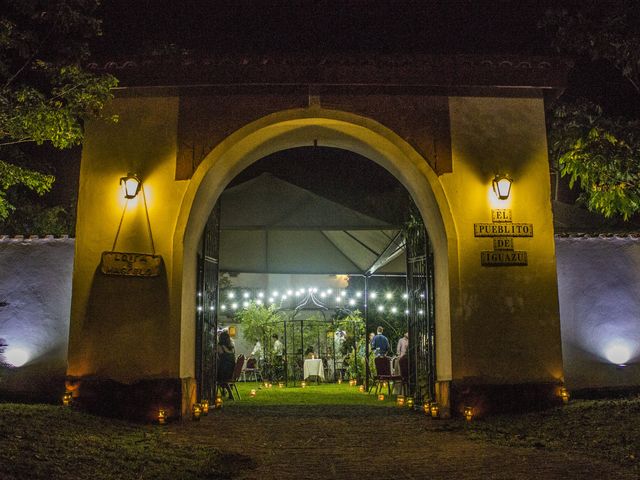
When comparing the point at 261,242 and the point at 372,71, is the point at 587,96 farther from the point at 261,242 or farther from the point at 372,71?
the point at 261,242

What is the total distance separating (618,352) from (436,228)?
3.17m

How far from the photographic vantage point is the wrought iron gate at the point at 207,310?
32.7ft

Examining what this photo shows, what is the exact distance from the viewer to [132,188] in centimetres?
886

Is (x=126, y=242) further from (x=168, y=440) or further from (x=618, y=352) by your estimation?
(x=618, y=352)

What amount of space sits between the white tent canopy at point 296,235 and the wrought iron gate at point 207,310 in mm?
2727

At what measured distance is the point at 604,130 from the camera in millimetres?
9977

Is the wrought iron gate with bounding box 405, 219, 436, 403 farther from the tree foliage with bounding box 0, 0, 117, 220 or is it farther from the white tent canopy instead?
the tree foliage with bounding box 0, 0, 117, 220

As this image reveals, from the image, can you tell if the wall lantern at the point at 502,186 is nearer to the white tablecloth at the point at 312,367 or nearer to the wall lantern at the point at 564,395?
the wall lantern at the point at 564,395

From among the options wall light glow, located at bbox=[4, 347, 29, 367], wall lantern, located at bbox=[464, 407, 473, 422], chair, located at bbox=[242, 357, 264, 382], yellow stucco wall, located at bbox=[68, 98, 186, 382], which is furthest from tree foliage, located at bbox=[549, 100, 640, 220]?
chair, located at bbox=[242, 357, 264, 382]

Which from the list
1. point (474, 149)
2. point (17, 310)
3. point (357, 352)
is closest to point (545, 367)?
point (474, 149)

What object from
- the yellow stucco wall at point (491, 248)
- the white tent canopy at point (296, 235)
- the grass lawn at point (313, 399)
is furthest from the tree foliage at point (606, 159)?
the grass lawn at point (313, 399)

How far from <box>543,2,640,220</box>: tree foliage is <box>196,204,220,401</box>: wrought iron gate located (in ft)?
18.0

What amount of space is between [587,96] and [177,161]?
731cm

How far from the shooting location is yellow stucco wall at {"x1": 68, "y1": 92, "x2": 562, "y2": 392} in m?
8.72
